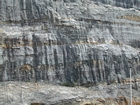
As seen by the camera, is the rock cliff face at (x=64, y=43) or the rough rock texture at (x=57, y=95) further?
the rock cliff face at (x=64, y=43)

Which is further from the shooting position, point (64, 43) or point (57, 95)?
point (64, 43)

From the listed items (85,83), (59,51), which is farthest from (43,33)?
(85,83)

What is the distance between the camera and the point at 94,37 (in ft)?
87.8

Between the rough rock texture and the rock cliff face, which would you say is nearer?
the rough rock texture

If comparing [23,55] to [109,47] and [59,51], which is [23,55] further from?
[109,47]

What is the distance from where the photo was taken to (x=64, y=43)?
25391mm

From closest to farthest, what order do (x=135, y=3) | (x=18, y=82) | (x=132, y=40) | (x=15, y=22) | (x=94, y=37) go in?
(x=18, y=82) < (x=15, y=22) < (x=94, y=37) < (x=132, y=40) < (x=135, y=3)

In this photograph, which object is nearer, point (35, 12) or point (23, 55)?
point (23, 55)

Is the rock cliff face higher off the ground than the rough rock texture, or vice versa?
the rock cliff face

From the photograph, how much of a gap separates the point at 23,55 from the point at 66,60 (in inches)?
146

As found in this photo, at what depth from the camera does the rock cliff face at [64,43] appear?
77.3 feet

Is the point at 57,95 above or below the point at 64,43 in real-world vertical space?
below

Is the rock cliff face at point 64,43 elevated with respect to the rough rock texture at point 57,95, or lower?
elevated

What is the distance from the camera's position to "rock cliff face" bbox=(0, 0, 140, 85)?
2356 centimetres
